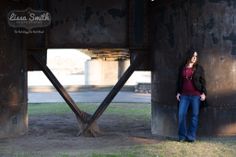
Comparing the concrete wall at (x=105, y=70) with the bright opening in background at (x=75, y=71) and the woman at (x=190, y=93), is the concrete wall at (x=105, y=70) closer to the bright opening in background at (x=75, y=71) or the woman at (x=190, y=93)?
the bright opening in background at (x=75, y=71)

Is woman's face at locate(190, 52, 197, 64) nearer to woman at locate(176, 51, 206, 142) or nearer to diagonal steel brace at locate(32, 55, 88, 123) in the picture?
woman at locate(176, 51, 206, 142)

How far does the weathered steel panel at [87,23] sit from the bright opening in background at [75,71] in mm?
18722

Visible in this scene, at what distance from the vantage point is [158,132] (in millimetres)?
11227

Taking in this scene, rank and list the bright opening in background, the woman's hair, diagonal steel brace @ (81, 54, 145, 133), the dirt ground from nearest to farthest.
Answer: the dirt ground < the woman's hair < diagonal steel brace @ (81, 54, 145, 133) < the bright opening in background

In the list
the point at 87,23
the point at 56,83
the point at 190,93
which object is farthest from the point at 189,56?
the point at 56,83

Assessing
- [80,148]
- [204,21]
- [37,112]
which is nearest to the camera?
[80,148]

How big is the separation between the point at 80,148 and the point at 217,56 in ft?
11.2

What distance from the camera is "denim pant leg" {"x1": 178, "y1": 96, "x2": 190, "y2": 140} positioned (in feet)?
32.3

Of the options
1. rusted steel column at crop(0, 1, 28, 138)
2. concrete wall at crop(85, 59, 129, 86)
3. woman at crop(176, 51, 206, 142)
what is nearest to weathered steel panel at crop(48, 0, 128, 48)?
rusted steel column at crop(0, 1, 28, 138)

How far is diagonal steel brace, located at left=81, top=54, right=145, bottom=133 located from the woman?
1.71 meters

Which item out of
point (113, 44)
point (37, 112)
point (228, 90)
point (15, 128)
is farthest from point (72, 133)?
point (37, 112)

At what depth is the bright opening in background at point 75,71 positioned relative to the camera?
30.4 meters

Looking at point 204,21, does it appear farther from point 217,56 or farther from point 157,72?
point 157,72

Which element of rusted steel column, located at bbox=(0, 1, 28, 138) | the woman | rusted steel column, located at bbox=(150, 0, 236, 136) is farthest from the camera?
rusted steel column, located at bbox=(0, 1, 28, 138)
